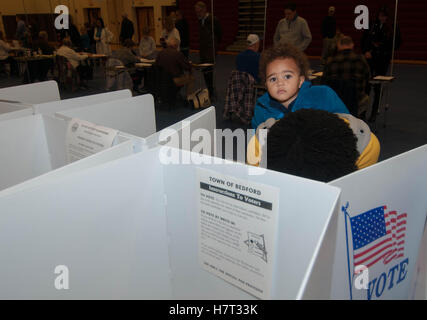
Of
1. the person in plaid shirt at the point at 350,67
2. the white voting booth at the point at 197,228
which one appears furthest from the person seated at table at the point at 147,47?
the white voting booth at the point at 197,228

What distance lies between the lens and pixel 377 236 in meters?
0.83

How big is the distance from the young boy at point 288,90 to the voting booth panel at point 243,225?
787mm

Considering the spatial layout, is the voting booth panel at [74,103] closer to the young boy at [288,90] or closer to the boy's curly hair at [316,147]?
the young boy at [288,90]

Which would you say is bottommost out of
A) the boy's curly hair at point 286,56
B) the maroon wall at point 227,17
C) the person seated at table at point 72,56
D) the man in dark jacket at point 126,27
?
the boy's curly hair at point 286,56

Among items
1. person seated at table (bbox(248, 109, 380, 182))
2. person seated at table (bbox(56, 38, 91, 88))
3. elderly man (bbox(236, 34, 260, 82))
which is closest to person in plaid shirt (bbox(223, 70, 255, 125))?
elderly man (bbox(236, 34, 260, 82))

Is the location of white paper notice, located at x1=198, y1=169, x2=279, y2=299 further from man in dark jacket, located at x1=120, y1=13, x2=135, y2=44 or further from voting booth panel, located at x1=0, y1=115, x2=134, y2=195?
man in dark jacket, located at x1=120, y1=13, x2=135, y2=44

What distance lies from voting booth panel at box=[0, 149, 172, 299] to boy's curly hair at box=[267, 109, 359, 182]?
370mm

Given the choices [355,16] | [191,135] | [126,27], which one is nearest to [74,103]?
[191,135]

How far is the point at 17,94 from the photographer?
72.7 inches

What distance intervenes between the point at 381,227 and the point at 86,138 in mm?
936

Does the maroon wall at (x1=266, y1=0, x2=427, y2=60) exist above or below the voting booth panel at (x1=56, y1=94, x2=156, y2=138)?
above

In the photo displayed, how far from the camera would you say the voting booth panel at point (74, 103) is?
1496 mm

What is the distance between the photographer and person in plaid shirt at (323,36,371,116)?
3.68 metres

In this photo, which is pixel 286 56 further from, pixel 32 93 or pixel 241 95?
pixel 241 95
